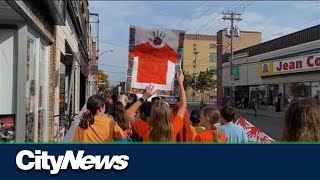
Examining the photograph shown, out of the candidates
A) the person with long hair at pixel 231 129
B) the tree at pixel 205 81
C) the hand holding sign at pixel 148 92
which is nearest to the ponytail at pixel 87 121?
the hand holding sign at pixel 148 92

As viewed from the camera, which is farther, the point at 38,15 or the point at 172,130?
the point at 38,15

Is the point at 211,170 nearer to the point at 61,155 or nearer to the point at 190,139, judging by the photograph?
the point at 61,155

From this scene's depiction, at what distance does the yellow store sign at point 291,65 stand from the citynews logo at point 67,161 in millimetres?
31784

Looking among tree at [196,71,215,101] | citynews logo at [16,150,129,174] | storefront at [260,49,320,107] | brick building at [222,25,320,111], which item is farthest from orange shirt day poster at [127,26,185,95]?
tree at [196,71,215,101]

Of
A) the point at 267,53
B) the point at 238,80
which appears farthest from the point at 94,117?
the point at 238,80

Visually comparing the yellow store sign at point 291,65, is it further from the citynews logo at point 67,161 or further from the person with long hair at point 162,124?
the citynews logo at point 67,161

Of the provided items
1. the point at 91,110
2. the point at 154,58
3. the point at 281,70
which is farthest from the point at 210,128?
the point at 281,70

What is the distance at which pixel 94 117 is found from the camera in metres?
4.88

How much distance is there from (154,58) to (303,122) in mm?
2439

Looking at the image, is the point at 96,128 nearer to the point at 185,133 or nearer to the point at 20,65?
the point at 185,133

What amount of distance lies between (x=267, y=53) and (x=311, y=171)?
41395 mm

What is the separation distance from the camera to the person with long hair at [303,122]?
11.0 ft

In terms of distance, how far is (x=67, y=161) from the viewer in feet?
9.38

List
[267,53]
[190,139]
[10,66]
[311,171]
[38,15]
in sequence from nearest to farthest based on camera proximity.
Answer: [311,171] < [190,139] < [10,66] < [38,15] < [267,53]
